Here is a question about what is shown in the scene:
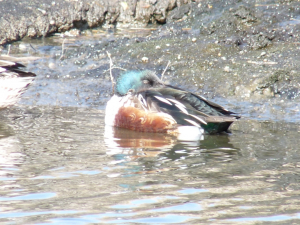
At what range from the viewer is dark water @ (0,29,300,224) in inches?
127

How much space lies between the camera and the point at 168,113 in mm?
5801

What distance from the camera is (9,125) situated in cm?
617

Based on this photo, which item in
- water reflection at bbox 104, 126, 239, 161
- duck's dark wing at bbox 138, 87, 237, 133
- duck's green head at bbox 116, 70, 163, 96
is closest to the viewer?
water reflection at bbox 104, 126, 239, 161

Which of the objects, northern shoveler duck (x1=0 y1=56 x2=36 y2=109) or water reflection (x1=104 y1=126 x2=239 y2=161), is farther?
northern shoveler duck (x1=0 y1=56 x2=36 y2=109)

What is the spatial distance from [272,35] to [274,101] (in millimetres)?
1730

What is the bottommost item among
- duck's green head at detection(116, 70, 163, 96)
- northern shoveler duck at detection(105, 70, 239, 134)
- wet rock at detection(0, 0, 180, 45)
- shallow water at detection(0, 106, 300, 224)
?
shallow water at detection(0, 106, 300, 224)

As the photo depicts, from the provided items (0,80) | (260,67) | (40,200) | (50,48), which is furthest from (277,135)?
(50,48)

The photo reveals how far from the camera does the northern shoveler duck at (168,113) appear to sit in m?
5.69

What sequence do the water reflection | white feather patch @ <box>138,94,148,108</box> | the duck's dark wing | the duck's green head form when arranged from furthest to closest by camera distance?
the duck's green head, white feather patch @ <box>138,94,148,108</box>, the duck's dark wing, the water reflection

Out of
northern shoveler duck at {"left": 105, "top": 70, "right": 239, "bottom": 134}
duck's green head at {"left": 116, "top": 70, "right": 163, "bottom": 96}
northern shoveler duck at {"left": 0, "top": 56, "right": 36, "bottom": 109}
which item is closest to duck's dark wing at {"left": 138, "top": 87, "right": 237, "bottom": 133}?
northern shoveler duck at {"left": 105, "top": 70, "right": 239, "bottom": 134}

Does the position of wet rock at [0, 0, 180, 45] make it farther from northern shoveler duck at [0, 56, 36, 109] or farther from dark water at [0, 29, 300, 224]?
northern shoveler duck at [0, 56, 36, 109]

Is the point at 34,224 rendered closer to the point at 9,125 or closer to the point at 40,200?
the point at 40,200

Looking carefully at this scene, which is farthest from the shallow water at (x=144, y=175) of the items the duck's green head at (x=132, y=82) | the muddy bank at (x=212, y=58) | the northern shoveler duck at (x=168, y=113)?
the muddy bank at (x=212, y=58)

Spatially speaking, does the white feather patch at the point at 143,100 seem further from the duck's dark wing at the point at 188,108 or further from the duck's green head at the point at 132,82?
the duck's green head at the point at 132,82
